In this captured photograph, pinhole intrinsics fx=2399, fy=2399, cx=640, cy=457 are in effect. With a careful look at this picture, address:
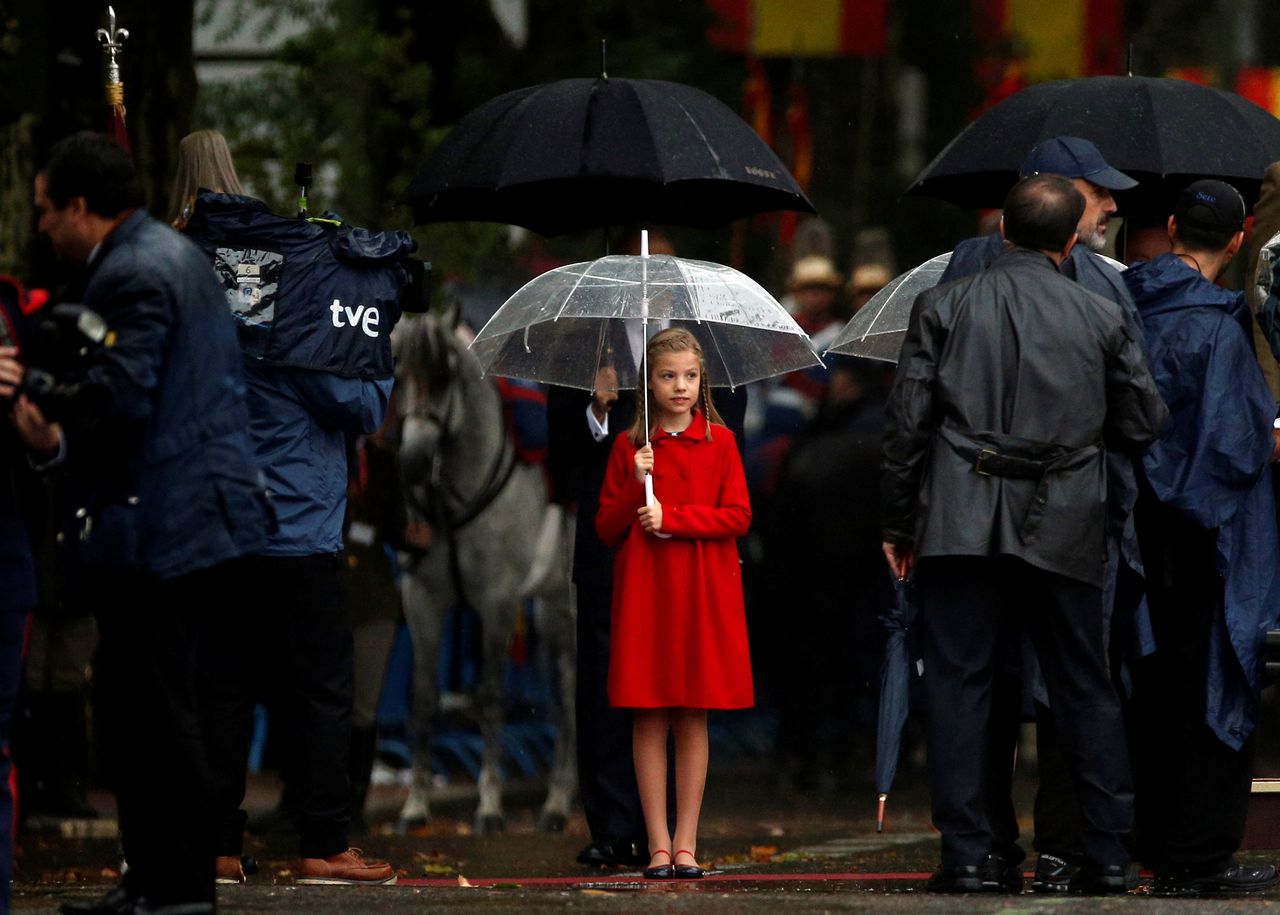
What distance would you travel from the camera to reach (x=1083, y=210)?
672cm

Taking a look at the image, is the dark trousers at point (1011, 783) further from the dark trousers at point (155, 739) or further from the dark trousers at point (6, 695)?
the dark trousers at point (6, 695)

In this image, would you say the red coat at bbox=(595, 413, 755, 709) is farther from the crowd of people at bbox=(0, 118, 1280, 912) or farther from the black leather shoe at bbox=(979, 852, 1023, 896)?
the black leather shoe at bbox=(979, 852, 1023, 896)

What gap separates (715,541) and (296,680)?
1.33 metres

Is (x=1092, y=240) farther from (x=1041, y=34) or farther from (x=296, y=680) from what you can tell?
(x=1041, y=34)

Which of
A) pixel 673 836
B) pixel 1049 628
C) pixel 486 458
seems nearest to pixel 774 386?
pixel 486 458

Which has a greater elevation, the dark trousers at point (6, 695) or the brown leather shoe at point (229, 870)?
the dark trousers at point (6, 695)

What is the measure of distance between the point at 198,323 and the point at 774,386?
5.95m

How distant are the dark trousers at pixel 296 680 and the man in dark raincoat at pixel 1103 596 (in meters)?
1.92

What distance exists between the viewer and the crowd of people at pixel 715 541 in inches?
217

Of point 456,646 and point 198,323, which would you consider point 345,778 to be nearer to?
point 198,323

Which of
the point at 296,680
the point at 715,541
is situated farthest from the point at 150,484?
the point at 715,541

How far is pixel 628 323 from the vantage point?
7812 mm

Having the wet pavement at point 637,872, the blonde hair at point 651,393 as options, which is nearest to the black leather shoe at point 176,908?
the wet pavement at point 637,872

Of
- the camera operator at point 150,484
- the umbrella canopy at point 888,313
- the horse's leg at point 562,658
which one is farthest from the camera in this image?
the horse's leg at point 562,658
